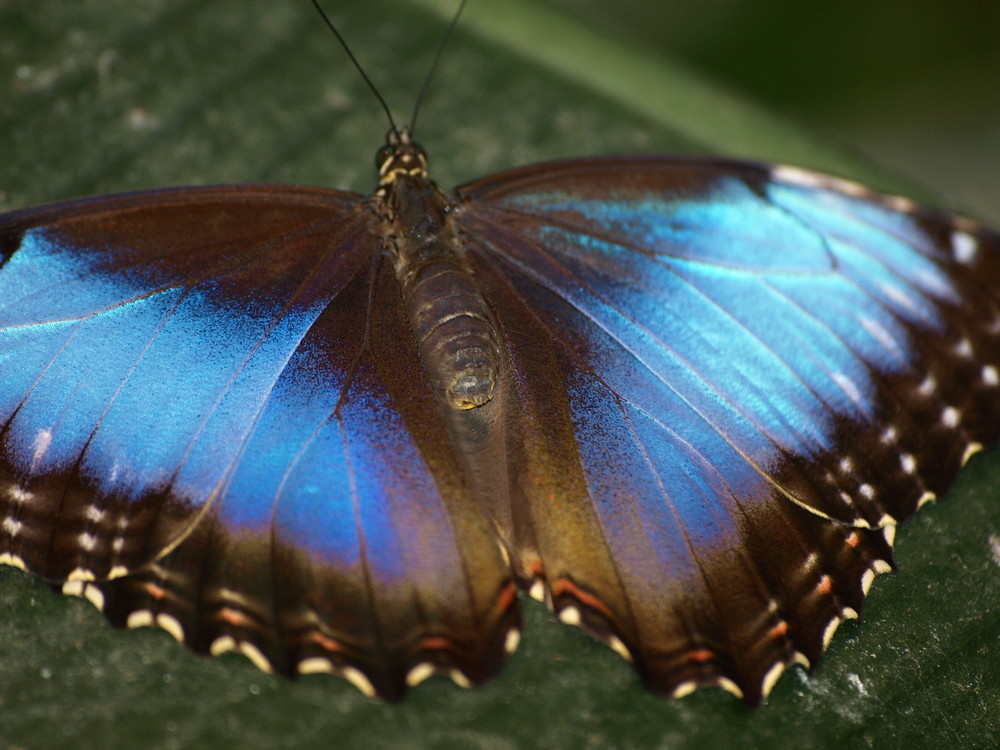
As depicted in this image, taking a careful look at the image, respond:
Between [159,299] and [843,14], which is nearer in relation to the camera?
[159,299]

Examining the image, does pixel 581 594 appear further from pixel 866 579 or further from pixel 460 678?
pixel 866 579

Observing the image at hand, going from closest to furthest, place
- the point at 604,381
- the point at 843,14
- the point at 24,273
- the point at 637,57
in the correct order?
the point at 24,273 < the point at 604,381 < the point at 637,57 < the point at 843,14

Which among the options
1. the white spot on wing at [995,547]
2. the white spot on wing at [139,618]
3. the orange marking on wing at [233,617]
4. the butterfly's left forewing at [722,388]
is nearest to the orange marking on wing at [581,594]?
the butterfly's left forewing at [722,388]

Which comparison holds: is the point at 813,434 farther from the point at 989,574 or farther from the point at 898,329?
the point at 989,574

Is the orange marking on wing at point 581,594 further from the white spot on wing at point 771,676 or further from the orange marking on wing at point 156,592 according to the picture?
the orange marking on wing at point 156,592

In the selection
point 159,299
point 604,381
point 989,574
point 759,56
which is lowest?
point 989,574

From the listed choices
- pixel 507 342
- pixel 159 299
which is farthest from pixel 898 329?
pixel 159 299

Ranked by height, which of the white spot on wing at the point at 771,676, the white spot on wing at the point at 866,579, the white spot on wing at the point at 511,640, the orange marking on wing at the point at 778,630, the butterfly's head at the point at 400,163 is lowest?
the white spot on wing at the point at 771,676
